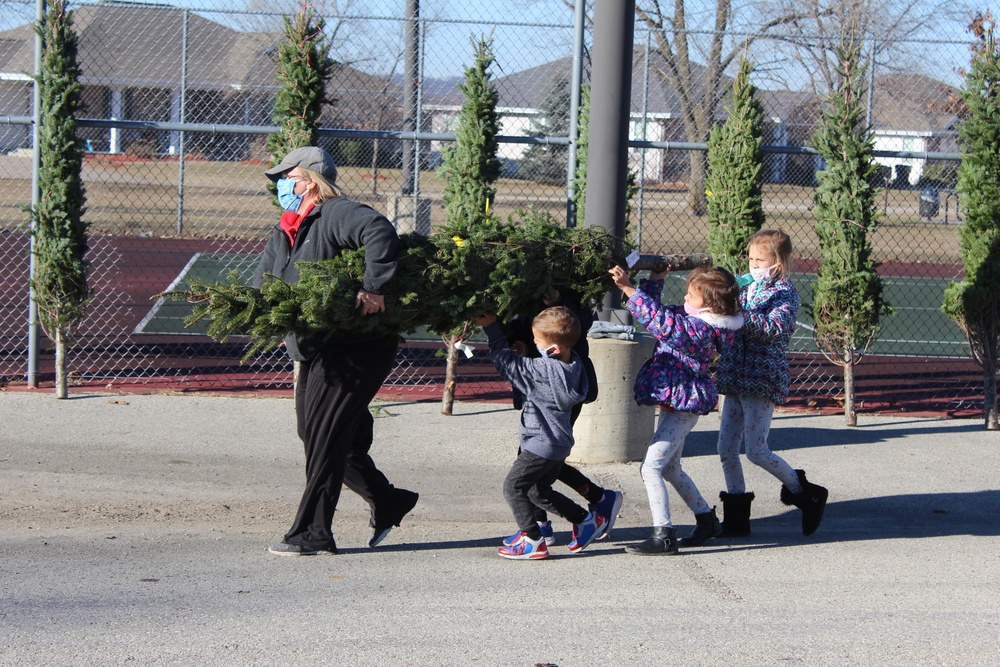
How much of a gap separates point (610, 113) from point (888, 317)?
9663 millimetres

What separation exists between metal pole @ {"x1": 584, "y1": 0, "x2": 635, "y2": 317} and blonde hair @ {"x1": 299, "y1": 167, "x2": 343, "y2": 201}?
239 cm

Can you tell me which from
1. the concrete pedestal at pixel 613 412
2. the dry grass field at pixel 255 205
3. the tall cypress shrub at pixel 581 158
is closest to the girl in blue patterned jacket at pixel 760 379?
the concrete pedestal at pixel 613 412

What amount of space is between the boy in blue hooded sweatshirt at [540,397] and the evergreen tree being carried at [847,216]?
4.11m

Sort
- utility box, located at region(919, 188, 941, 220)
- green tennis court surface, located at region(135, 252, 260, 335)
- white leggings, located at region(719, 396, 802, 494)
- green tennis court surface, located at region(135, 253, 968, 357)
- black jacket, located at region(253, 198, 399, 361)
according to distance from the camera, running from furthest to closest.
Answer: utility box, located at region(919, 188, 941, 220), green tennis court surface, located at region(135, 253, 968, 357), green tennis court surface, located at region(135, 252, 260, 335), white leggings, located at region(719, 396, 802, 494), black jacket, located at region(253, 198, 399, 361)

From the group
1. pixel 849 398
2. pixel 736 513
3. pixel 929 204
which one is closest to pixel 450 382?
pixel 849 398

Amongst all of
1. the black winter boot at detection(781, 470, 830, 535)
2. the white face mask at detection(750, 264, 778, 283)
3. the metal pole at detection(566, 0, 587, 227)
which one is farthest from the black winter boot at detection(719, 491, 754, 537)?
the metal pole at detection(566, 0, 587, 227)

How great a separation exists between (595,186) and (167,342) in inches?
251

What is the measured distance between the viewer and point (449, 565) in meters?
5.14

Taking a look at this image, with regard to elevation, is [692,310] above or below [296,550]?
above

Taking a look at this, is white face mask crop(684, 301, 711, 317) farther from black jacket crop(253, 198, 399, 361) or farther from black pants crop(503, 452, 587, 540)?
black jacket crop(253, 198, 399, 361)

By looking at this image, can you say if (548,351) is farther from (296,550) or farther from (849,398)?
(849,398)

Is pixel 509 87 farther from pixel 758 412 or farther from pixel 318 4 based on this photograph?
pixel 758 412

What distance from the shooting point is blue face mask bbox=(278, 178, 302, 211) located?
506cm

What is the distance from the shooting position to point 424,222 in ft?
44.4
